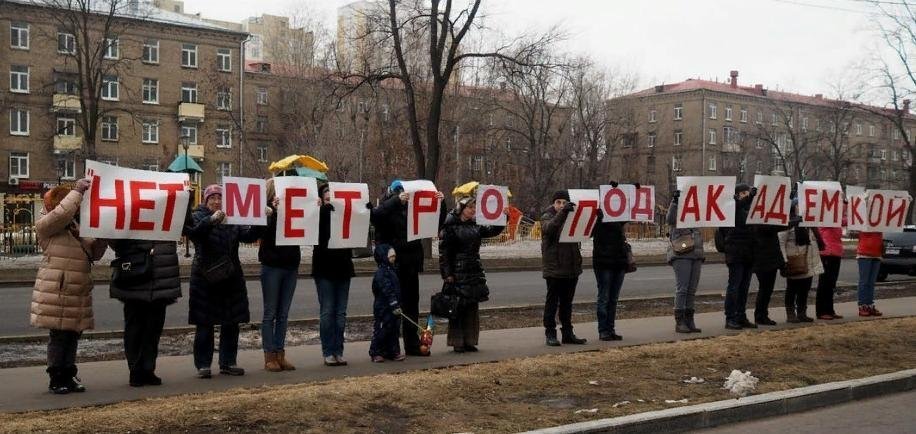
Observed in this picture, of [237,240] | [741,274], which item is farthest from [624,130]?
[237,240]

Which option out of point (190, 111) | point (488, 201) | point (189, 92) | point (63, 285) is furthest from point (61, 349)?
point (189, 92)

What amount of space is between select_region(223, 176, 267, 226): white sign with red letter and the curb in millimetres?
3782

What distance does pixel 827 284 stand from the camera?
14.5 m

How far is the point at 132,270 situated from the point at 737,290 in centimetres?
850

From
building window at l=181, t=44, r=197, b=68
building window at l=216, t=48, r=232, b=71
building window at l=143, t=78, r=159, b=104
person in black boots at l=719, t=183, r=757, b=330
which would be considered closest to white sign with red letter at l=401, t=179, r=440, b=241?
person in black boots at l=719, t=183, r=757, b=330

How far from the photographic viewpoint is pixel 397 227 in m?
10.2

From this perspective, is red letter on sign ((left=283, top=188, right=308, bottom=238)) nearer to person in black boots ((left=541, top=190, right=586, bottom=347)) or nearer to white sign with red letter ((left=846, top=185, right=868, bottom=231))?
person in black boots ((left=541, top=190, right=586, bottom=347))

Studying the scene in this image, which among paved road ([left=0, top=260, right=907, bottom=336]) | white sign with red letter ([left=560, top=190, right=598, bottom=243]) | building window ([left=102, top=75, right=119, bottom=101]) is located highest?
building window ([left=102, top=75, right=119, bottom=101])

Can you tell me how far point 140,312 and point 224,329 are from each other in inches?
37.4

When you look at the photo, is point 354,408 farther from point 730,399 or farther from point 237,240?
point 730,399

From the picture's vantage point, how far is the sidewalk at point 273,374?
26.0 ft

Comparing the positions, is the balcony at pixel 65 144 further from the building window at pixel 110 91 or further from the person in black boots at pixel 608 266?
Answer: the person in black boots at pixel 608 266

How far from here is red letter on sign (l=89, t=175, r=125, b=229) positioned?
8047 mm

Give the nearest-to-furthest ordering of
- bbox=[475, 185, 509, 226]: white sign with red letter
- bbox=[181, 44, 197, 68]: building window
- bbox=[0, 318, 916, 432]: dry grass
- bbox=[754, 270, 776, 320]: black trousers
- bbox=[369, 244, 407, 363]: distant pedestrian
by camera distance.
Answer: bbox=[0, 318, 916, 432]: dry grass
bbox=[369, 244, 407, 363]: distant pedestrian
bbox=[475, 185, 509, 226]: white sign with red letter
bbox=[754, 270, 776, 320]: black trousers
bbox=[181, 44, 197, 68]: building window
